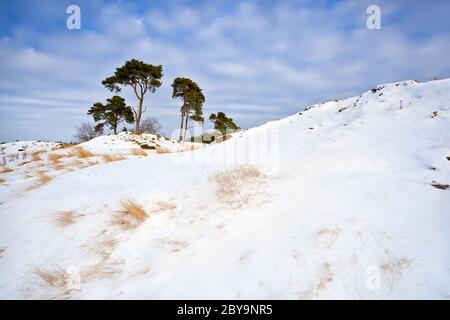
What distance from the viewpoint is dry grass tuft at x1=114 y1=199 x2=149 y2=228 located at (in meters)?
2.86

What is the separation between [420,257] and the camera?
2018mm

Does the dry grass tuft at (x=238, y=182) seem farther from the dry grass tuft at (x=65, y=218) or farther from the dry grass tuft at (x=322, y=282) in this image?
the dry grass tuft at (x=65, y=218)

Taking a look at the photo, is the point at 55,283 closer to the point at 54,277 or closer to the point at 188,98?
the point at 54,277

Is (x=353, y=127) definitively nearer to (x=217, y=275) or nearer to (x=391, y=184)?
(x=391, y=184)

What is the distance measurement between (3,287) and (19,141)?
22407mm

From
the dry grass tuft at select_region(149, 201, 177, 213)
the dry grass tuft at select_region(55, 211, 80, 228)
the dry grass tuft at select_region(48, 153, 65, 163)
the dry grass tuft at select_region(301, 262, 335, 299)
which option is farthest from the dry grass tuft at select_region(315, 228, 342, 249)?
the dry grass tuft at select_region(48, 153, 65, 163)

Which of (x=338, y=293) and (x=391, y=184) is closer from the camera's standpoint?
(x=338, y=293)

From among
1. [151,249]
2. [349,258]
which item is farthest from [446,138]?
[151,249]

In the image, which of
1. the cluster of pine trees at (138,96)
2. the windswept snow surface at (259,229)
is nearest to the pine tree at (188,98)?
the cluster of pine trees at (138,96)

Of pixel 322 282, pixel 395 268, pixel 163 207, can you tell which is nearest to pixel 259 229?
pixel 322 282

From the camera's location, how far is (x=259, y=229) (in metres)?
2.52

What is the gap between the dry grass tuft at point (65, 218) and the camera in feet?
9.96

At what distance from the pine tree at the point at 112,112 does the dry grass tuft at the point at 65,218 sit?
28018mm
